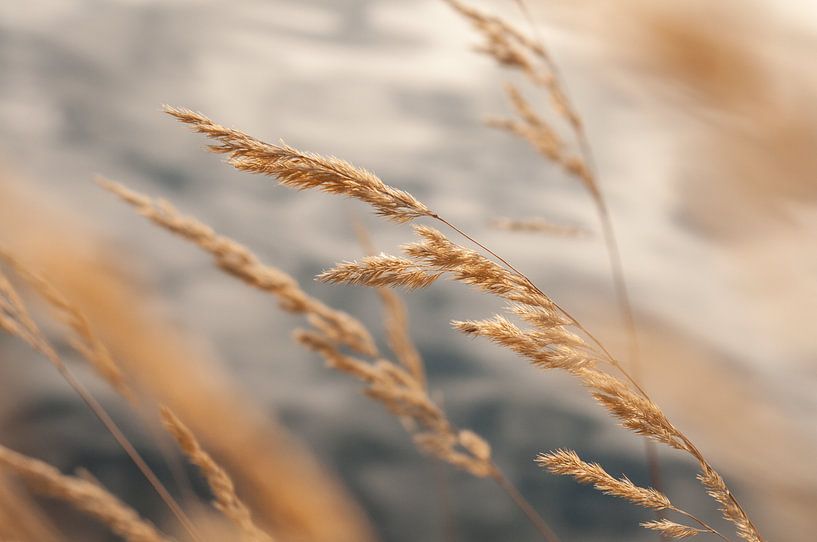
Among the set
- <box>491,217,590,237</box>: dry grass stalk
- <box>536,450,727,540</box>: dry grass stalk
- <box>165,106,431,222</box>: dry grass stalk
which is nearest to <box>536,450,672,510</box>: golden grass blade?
<box>536,450,727,540</box>: dry grass stalk

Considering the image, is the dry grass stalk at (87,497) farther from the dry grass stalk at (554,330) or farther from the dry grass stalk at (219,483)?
the dry grass stalk at (554,330)

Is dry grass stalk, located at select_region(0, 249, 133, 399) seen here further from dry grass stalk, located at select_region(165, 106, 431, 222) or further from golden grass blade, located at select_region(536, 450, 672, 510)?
golden grass blade, located at select_region(536, 450, 672, 510)

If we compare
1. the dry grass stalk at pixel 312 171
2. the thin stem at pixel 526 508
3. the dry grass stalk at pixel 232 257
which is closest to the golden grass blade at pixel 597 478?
the dry grass stalk at pixel 312 171

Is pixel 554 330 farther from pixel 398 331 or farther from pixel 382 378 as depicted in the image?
pixel 398 331

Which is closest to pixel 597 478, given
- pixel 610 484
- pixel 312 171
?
pixel 610 484

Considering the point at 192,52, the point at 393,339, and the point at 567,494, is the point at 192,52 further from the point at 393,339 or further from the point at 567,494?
the point at 567,494
